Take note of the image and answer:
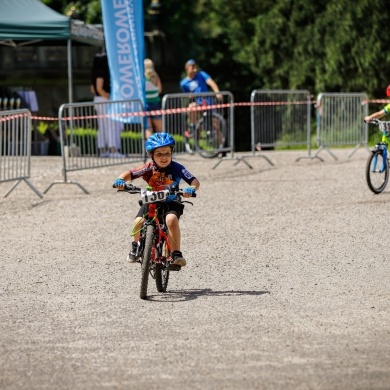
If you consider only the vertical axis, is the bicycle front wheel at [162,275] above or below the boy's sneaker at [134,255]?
below

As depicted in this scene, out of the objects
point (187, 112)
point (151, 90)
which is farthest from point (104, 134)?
point (151, 90)

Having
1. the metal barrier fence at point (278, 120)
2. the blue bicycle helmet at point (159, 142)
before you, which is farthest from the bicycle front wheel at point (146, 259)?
the metal barrier fence at point (278, 120)

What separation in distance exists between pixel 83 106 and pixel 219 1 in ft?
71.3

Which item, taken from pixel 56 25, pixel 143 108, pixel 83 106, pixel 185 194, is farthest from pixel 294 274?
pixel 56 25

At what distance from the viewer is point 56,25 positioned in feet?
73.9

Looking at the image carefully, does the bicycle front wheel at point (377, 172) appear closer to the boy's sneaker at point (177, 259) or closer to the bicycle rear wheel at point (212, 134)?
the bicycle rear wheel at point (212, 134)

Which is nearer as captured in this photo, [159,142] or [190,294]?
[159,142]

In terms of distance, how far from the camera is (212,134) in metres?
21.7

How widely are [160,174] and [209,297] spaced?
1009 mm

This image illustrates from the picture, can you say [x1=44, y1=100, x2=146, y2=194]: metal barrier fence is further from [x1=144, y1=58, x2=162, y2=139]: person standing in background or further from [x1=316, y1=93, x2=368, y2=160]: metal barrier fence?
[x1=316, y1=93, x2=368, y2=160]: metal barrier fence

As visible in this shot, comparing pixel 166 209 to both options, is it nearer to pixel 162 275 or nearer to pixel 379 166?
pixel 162 275

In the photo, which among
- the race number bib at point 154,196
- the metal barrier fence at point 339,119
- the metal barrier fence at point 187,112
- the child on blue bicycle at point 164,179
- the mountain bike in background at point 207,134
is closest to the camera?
the race number bib at point 154,196

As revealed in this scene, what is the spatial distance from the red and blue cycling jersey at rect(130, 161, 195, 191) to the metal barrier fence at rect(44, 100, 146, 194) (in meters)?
8.70

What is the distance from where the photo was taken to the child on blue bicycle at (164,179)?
9.56 meters
